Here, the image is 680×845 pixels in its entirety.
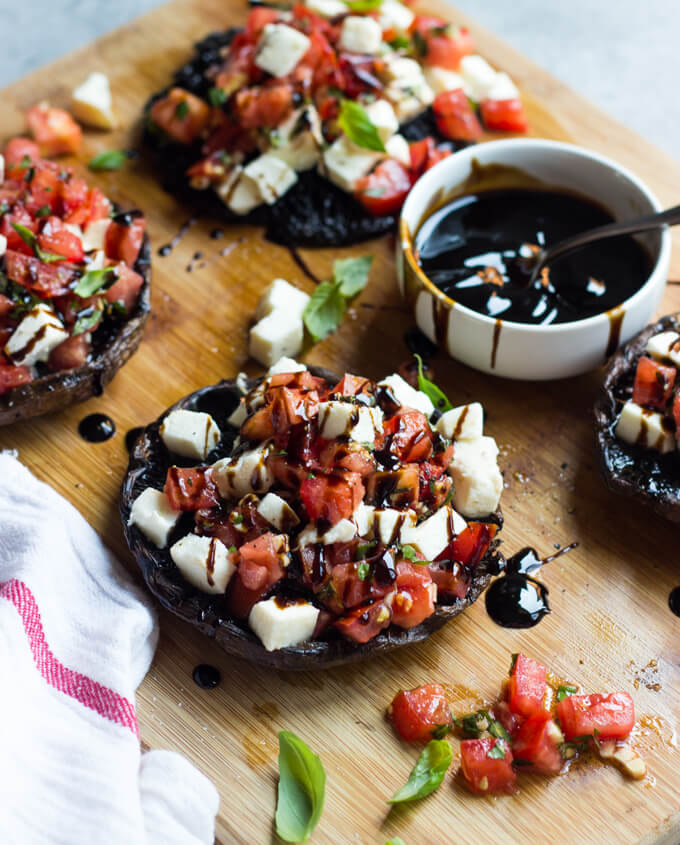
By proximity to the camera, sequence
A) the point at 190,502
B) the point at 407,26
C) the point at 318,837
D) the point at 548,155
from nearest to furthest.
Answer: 1. the point at 318,837
2. the point at 190,502
3. the point at 548,155
4. the point at 407,26

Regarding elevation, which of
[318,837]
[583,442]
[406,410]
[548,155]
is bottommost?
Result: [318,837]

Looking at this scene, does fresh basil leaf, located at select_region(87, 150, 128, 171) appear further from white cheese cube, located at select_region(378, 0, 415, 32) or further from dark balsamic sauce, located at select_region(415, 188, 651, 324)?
dark balsamic sauce, located at select_region(415, 188, 651, 324)

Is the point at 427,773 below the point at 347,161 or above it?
below

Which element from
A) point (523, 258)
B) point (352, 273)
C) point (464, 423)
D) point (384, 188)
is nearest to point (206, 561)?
point (464, 423)

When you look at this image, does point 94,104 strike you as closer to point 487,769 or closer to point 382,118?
point 382,118

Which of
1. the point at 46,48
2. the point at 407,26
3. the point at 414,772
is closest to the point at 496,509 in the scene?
the point at 414,772

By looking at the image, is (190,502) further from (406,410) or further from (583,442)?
(583,442)

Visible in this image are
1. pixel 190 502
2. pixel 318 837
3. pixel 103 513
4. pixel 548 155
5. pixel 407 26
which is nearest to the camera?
pixel 318 837
